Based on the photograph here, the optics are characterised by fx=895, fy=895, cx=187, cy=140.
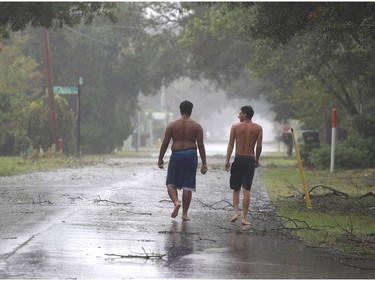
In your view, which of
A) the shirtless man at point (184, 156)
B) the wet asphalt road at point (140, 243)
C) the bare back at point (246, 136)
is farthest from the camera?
the shirtless man at point (184, 156)

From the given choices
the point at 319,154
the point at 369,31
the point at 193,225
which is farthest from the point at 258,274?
the point at 319,154

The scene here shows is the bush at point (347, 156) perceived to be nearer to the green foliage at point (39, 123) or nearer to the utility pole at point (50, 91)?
the utility pole at point (50, 91)

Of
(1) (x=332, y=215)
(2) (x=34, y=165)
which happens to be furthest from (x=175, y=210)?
(2) (x=34, y=165)

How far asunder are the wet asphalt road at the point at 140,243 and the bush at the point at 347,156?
579 inches

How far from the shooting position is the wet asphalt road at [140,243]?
9.33 meters

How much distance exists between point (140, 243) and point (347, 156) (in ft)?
74.8

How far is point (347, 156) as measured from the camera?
33250 mm

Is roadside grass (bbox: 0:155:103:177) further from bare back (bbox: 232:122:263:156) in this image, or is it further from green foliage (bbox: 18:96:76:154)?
bare back (bbox: 232:122:263:156)

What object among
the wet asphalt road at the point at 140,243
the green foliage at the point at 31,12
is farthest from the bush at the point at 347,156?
the wet asphalt road at the point at 140,243

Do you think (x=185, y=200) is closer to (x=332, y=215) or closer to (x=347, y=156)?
(x=332, y=215)

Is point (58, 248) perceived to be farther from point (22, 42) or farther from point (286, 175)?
point (22, 42)

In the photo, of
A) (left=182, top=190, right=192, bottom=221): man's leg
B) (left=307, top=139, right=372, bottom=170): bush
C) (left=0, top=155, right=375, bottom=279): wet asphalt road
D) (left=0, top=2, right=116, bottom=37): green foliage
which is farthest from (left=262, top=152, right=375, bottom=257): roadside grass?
(left=0, top=2, right=116, bottom=37): green foliage

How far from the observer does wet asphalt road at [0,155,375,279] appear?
30.6ft

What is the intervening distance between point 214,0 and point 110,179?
303 inches
